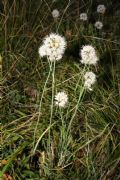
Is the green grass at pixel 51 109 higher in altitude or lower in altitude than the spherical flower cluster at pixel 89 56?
lower

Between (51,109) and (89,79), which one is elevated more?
Answer: (89,79)

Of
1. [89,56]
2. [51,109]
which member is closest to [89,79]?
[89,56]

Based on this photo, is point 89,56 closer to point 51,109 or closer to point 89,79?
point 89,79

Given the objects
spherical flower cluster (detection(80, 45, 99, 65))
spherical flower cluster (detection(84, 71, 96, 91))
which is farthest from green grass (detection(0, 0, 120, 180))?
spherical flower cluster (detection(80, 45, 99, 65))

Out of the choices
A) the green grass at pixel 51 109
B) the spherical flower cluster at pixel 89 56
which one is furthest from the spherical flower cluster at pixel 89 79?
the spherical flower cluster at pixel 89 56

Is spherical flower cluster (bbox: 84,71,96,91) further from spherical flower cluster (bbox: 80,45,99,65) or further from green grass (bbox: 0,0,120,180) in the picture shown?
spherical flower cluster (bbox: 80,45,99,65)

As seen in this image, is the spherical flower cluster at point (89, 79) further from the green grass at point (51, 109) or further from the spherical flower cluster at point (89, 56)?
the spherical flower cluster at point (89, 56)

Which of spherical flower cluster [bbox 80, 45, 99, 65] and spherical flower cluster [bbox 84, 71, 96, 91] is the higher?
spherical flower cluster [bbox 80, 45, 99, 65]

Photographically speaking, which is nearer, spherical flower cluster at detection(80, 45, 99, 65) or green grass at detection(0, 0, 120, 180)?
spherical flower cluster at detection(80, 45, 99, 65)
